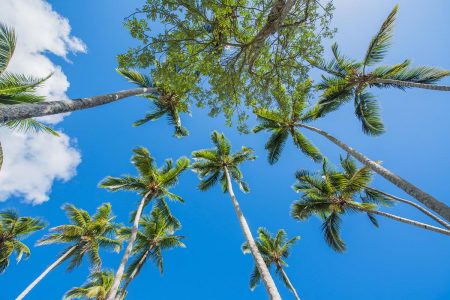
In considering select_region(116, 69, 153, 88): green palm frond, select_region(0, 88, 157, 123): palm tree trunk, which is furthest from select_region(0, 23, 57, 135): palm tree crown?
select_region(116, 69, 153, 88): green palm frond

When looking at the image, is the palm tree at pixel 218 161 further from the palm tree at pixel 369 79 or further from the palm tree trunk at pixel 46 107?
the palm tree trunk at pixel 46 107

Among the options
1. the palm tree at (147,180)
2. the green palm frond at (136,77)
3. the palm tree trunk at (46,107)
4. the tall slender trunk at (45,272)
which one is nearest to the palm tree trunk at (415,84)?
the palm tree trunk at (46,107)

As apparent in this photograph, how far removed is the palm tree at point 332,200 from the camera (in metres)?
15.3

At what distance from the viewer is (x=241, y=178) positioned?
2181 centimetres

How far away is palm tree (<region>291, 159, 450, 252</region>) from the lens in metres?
15.3

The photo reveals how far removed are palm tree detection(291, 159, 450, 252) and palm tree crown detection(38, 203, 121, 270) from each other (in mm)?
14566

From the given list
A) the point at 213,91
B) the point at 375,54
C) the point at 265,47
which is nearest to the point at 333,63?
the point at 375,54

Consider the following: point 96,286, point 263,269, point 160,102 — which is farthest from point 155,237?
point 263,269

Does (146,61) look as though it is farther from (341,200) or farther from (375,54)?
(341,200)

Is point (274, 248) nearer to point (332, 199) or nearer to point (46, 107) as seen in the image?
point (332, 199)

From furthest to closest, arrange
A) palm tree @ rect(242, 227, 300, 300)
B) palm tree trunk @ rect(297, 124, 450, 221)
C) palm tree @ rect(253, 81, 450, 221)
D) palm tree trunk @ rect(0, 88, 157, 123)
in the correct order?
palm tree @ rect(242, 227, 300, 300), palm tree @ rect(253, 81, 450, 221), palm tree trunk @ rect(297, 124, 450, 221), palm tree trunk @ rect(0, 88, 157, 123)

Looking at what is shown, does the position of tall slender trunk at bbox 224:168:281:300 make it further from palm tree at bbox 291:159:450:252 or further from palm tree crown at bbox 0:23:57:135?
palm tree crown at bbox 0:23:57:135

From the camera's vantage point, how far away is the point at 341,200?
1574 cm

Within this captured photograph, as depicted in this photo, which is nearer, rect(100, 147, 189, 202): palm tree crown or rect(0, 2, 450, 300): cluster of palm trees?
rect(0, 2, 450, 300): cluster of palm trees
